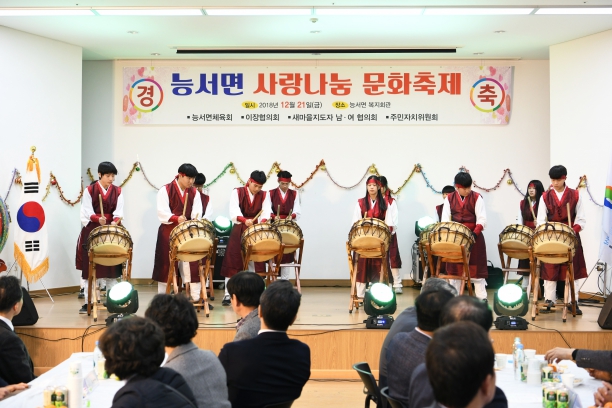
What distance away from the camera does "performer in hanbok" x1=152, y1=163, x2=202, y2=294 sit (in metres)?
7.39

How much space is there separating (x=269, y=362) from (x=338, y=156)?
6.77 meters

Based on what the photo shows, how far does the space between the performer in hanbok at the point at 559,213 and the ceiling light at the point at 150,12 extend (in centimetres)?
393

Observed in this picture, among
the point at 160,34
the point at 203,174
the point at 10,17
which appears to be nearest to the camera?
the point at 10,17

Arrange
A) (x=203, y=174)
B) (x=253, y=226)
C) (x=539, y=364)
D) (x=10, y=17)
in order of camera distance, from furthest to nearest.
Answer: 1. (x=203, y=174)
2. (x=10, y=17)
3. (x=253, y=226)
4. (x=539, y=364)

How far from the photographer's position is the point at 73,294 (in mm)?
8789

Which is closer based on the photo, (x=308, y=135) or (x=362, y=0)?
(x=362, y=0)

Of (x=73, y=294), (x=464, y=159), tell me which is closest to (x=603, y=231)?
(x=464, y=159)

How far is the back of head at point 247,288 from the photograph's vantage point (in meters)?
3.77

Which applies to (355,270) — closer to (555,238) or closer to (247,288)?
(555,238)

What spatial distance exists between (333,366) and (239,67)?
4.90 metres

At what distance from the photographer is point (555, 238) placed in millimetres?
6598

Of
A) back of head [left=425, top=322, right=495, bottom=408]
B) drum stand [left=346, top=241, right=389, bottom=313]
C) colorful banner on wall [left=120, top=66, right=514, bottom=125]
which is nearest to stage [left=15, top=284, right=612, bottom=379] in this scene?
drum stand [left=346, top=241, right=389, bottom=313]

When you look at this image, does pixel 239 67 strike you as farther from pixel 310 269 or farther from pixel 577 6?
pixel 577 6

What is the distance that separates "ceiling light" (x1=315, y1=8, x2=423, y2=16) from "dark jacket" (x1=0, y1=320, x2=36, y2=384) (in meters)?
4.86
